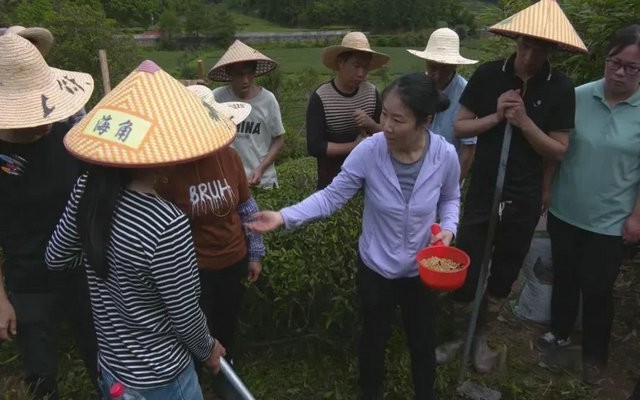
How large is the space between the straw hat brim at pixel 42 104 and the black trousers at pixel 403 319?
1477 mm

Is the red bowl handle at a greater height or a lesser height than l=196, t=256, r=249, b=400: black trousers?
greater

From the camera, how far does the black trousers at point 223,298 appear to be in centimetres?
258

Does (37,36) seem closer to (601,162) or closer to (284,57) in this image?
(601,162)

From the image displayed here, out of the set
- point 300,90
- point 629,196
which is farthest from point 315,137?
point 300,90

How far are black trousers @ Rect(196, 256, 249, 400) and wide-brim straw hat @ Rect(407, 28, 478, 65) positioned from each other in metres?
1.76

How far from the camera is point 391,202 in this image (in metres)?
2.35

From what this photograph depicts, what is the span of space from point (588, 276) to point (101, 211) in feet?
8.02

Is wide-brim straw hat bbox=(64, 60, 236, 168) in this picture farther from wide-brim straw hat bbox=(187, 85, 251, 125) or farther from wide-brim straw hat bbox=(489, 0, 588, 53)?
wide-brim straw hat bbox=(489, 0, 588, 53)

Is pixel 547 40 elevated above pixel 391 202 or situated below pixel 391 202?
above

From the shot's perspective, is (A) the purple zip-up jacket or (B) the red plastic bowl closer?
(B) the red plastic bowl

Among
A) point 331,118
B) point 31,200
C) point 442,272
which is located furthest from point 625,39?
point 31,200

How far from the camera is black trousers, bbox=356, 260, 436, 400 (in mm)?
2502

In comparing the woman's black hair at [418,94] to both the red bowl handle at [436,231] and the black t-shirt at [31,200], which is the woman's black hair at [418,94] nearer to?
the red bowl handle at [436,231]

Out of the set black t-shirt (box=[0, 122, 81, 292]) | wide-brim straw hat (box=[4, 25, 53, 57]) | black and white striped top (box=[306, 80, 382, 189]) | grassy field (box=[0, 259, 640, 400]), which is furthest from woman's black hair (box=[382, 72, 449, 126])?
wide-brim straw hat (box=[4, 25, 53, 57])
